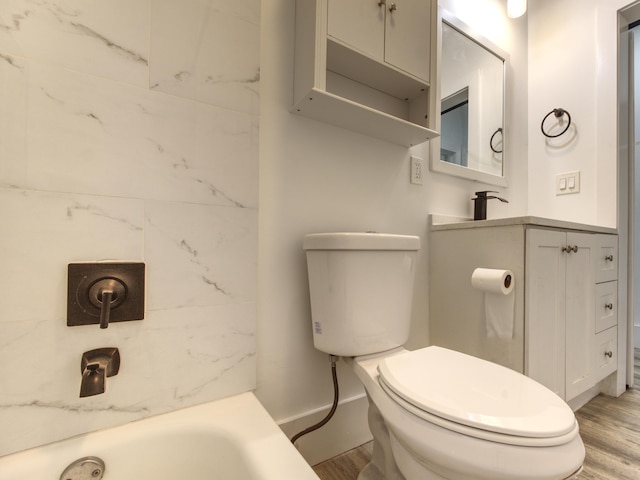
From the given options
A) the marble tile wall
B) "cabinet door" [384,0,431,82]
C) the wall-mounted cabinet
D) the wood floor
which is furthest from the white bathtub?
"cabinet door" [384,0,431,82]

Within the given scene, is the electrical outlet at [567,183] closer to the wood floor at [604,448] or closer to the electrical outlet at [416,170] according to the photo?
the electrical outlet at [416,170]

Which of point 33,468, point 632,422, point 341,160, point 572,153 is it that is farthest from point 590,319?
point 33,468

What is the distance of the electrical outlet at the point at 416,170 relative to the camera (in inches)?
50.4

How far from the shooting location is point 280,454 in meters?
0.58

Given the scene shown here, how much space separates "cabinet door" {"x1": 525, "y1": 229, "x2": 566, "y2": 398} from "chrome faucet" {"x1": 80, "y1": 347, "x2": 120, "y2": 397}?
47.6 inches

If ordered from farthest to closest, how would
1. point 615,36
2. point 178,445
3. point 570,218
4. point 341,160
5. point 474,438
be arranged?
point 570,218 → point 615,36 → point 341,160 → point 178,445 → point 474,438

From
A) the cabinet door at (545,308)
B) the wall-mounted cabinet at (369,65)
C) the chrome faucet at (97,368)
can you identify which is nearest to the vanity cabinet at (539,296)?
the cabinet door at (545,308)

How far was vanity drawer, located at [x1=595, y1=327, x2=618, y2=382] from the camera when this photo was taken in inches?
52.3

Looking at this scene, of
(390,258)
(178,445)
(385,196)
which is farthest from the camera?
(385,196)

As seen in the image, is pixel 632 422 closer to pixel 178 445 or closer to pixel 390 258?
pixel 390 258

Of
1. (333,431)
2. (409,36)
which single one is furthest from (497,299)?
(409,36)

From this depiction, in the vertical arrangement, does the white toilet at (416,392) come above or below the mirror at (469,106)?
below

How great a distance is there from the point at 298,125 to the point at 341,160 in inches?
8.1

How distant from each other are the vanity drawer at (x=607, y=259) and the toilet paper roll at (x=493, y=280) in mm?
693
